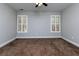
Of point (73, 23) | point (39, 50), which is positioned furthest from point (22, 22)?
point (39, 50)

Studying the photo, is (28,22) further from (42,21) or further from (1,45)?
(1,45)

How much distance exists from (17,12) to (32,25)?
1.48 m

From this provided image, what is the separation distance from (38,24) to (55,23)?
1.31 metres

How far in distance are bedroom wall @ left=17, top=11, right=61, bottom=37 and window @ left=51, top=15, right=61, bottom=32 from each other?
0.99 feet

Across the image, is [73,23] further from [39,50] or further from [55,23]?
[55,23]

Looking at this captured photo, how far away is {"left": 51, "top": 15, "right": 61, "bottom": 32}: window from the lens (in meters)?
7.92

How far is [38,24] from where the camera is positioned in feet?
25.8

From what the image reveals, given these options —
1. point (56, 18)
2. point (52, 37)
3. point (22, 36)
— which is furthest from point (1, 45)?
point (56, 18)

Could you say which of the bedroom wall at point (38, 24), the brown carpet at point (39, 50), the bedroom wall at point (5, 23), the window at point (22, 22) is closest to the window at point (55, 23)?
the bedroom wall at point (38, 24)

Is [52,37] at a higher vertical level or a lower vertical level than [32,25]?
lower

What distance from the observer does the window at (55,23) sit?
26.0 ft

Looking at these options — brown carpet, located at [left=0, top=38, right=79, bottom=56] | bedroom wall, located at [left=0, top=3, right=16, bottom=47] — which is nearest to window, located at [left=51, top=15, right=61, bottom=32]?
brown carpet, located at [left=0, top=38, right=79, bottom=56]

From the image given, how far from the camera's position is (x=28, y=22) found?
7824 mm

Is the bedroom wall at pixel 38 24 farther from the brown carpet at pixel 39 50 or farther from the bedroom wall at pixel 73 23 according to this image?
the brown carpet at pixel 39 50
